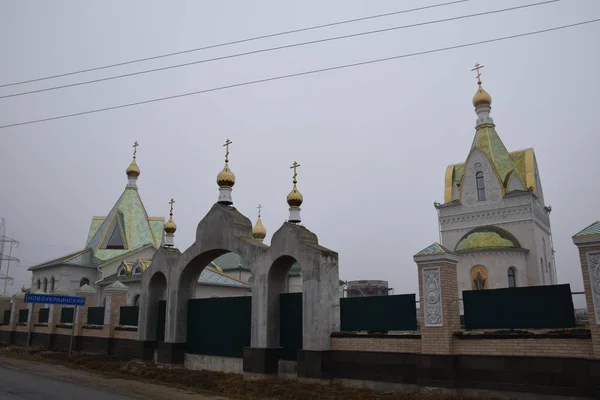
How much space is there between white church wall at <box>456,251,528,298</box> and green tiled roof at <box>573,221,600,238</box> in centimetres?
1599

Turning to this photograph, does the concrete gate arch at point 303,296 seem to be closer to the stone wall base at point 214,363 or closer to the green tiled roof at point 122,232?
the stone wall base at point 214,363

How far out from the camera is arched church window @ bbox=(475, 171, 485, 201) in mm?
29973

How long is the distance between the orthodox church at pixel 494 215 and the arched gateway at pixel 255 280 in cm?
1376

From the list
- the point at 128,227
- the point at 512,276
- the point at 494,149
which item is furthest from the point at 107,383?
the point at 494,149

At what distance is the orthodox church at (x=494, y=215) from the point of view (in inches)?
970

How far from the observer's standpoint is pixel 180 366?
15.9 m

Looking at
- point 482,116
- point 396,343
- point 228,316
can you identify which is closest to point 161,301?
point 228,316

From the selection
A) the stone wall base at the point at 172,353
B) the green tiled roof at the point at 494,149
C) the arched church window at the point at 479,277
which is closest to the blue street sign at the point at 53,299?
the stone wall base at the point at 172,353

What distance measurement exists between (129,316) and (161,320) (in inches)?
93.5

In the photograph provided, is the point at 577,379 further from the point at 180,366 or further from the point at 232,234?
the point at 180,366

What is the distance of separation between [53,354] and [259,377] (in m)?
11.5

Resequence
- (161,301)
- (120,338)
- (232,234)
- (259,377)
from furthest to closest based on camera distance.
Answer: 1. (120,338)
2. (161,301)
3. (232,234)
4. (259,377)

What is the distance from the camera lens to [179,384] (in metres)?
13.1

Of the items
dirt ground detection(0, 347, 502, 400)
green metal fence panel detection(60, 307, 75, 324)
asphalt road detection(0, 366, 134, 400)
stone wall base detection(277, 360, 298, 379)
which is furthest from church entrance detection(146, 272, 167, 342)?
green metal fence panel detection(60, 307, 75, 324)
